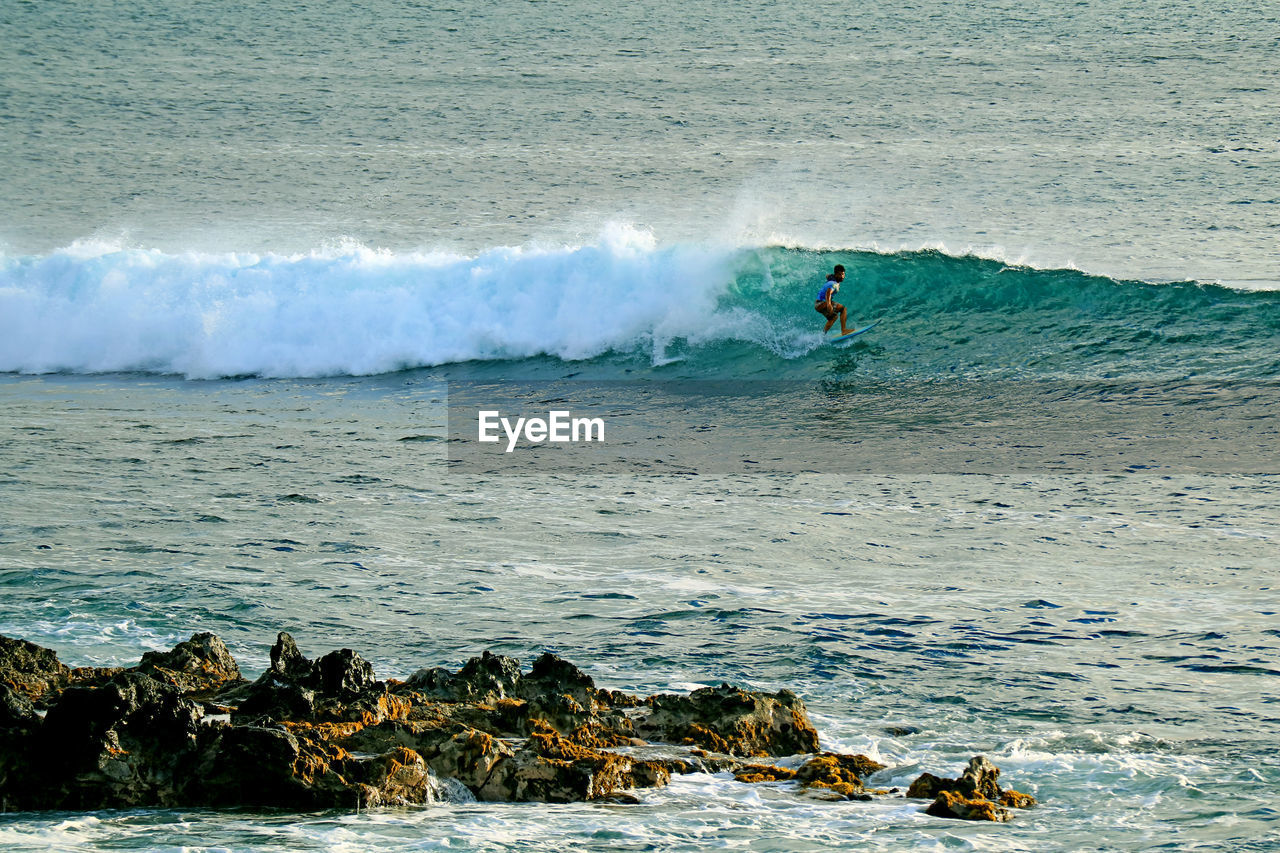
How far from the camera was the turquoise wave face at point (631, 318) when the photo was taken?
16.2 metres

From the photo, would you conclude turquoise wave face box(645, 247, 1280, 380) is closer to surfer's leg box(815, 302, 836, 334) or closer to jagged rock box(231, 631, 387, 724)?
surfer's leg box(815, 302, 836, 334)

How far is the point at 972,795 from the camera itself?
5.34 m

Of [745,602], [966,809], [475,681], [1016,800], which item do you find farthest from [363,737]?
[745,602]

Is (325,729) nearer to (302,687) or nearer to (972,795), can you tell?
(302,687)

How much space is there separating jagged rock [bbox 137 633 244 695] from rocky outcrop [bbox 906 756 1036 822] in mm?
3301

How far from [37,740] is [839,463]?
8.22 meters

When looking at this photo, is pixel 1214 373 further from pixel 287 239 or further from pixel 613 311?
pixel 287 239

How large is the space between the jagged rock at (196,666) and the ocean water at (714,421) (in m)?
0.63

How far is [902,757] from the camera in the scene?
589 centimetres

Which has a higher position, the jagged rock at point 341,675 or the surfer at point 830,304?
the surfer at point 830,304

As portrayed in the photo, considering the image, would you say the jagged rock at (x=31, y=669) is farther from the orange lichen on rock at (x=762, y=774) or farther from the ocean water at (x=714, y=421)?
the orange lichen on rock at (x=762, y=774)

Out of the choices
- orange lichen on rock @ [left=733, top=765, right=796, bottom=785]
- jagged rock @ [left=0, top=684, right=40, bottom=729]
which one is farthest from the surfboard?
jagged rock @ [left=0, top=684, right=40, bottom=729]

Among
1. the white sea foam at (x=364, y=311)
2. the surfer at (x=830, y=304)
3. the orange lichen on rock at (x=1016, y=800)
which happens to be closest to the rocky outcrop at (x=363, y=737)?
the orange lichen on rock at (x=1016, y=800)

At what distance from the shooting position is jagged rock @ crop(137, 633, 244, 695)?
6434mm
